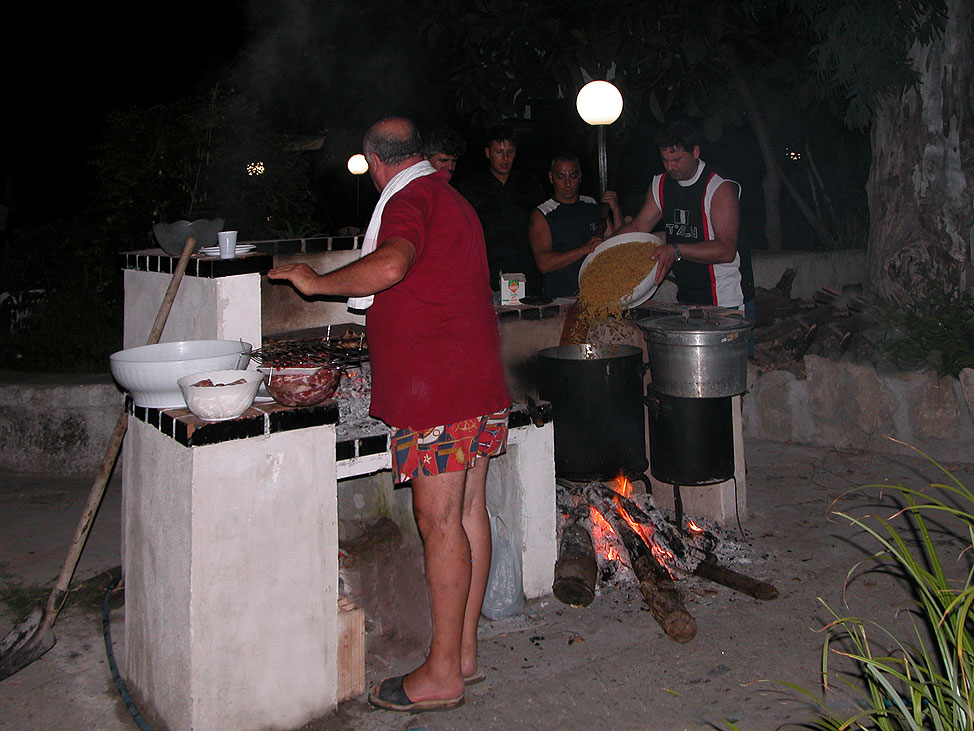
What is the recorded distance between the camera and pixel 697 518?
5.79m

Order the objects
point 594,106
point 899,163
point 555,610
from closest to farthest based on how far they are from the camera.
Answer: point 555,610 → point 594,106 → point 899,163

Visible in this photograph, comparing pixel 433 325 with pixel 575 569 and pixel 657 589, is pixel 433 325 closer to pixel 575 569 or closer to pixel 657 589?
pixel 575 569

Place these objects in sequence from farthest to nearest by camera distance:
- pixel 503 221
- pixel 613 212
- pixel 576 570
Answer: pixel 503 221 → pixel 613 212 → pixel 576 570

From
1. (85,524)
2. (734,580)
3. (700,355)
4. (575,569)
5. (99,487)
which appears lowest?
(734,580)

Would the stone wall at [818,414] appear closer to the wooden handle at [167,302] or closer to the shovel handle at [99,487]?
the shovel handle at [99,487]

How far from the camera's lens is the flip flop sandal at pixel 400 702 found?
3699 millimetres

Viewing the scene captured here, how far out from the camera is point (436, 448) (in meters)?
3.61

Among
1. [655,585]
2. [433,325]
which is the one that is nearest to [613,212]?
[655,585]

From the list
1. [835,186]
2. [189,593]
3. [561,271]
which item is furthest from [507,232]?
[835,186]

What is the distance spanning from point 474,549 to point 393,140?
1634 millimetres

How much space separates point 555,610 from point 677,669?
759 mm

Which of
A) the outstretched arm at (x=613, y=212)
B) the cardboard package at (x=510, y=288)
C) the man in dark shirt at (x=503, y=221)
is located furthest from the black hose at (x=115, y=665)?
the outstretched arm at (x=613, y=212)

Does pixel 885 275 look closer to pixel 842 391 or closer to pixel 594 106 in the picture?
pixel 842 391

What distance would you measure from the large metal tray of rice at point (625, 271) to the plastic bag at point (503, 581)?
1.75 metres
